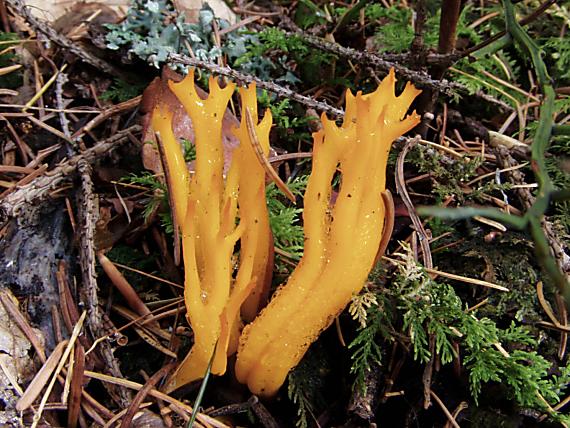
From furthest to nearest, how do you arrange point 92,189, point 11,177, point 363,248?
point 11,177
point 92,189
point 363,248

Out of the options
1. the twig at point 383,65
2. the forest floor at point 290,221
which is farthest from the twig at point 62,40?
the twig at point 383,65

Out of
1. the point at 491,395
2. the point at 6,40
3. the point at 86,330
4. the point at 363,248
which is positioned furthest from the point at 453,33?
the point at 6,40

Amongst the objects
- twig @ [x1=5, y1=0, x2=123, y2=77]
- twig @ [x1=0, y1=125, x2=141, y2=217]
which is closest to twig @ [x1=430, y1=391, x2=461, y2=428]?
twig @ [x1=0, y1=125, x2=141, y2=217]

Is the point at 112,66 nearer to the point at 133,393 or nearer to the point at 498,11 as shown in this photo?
the point at 133,393

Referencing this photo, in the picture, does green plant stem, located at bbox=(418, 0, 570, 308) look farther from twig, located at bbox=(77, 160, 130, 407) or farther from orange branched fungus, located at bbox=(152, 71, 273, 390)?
twig, located at bbox=(77, 160, 130, 407)

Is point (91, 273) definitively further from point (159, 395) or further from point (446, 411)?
point (446, 411)

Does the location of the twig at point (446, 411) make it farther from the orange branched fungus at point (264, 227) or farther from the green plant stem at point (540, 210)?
the green plant stem at point (540, 210)
